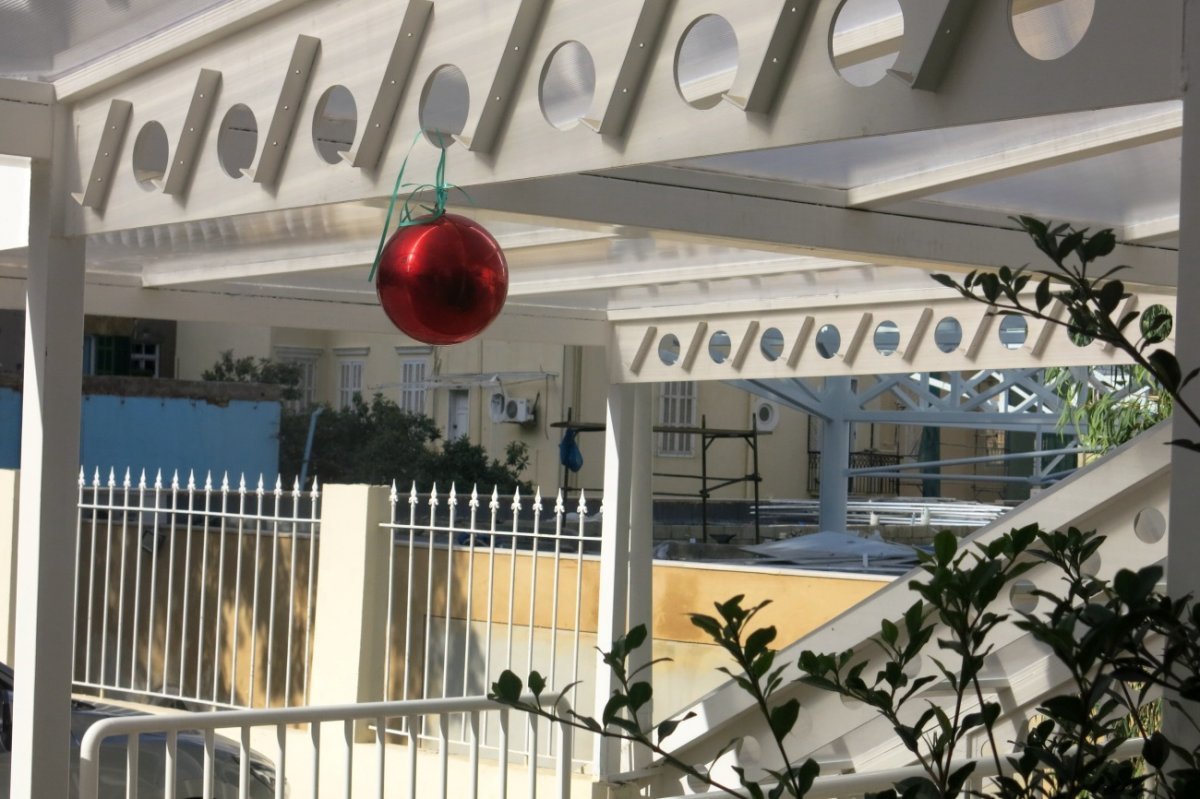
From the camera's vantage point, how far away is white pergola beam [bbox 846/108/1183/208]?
346 cm

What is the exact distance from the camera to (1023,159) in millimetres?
3748

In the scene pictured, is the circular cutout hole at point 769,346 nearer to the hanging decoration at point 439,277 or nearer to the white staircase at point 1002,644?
the white staircase at point 1002,644

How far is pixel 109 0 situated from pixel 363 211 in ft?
5.62

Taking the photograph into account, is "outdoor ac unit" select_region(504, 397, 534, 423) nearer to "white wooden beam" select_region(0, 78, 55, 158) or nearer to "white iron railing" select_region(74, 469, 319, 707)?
"white iron railing" select_region(74, 469, 319, 707)

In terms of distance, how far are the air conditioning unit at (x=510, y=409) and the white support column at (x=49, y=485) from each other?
20.2 meters

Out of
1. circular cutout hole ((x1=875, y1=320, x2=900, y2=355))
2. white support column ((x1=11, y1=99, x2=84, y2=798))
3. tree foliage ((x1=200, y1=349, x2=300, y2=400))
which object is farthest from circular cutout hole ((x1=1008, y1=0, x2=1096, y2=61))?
tree foliage ((x1=200, y1=349, x2=300, y2=400))

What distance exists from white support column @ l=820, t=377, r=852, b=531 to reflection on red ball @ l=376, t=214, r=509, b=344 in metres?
10.4

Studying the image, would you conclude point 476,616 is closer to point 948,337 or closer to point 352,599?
point 352,599

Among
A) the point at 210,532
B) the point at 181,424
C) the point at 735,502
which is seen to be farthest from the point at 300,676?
the point at 735,502

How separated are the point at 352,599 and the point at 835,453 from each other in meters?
6.33

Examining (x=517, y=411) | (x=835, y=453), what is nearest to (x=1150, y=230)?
(x=835, y=453)

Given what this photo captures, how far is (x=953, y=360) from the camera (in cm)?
625

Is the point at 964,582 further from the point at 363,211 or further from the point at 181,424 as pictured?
the point at 181,424

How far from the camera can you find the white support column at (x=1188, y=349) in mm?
1458
